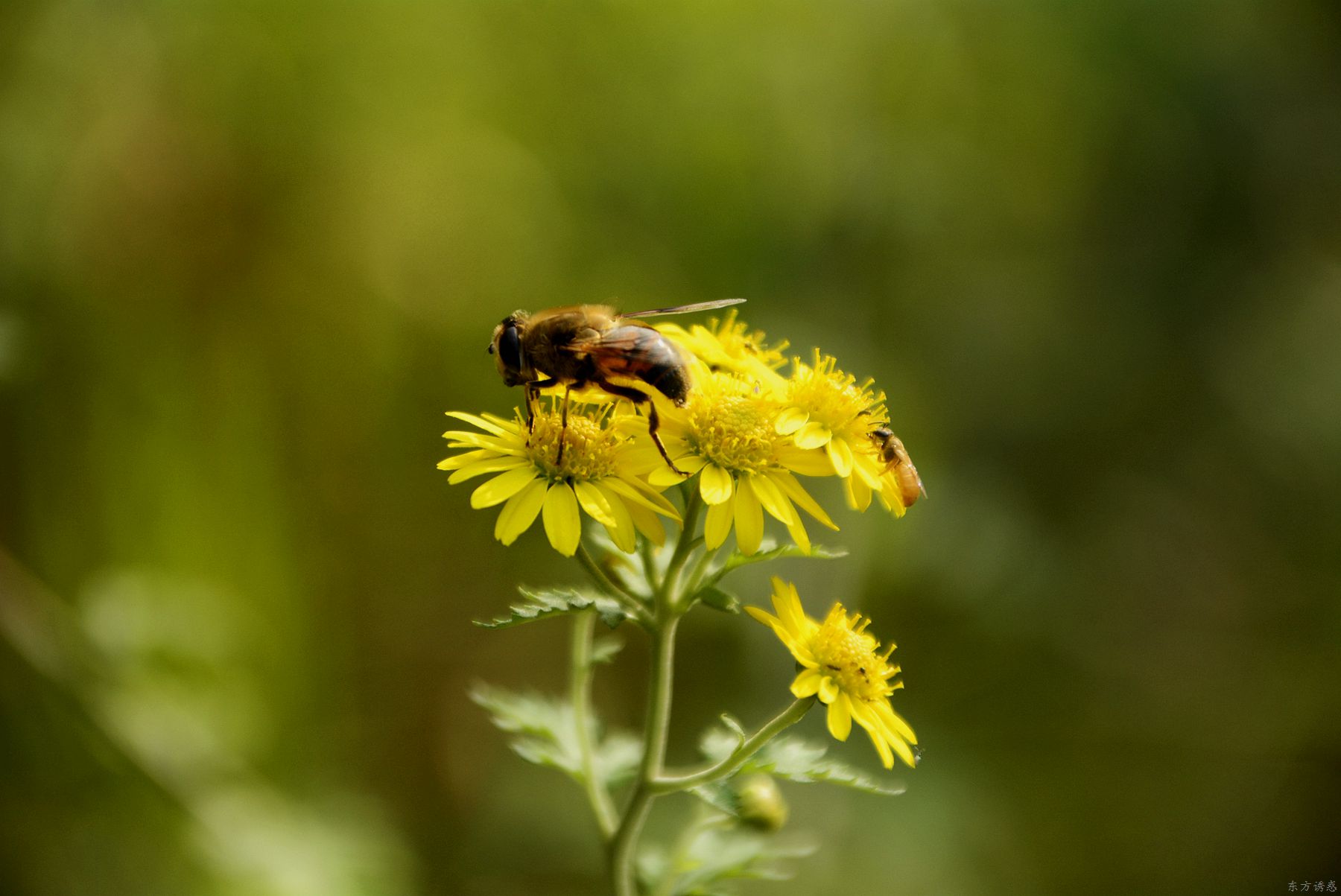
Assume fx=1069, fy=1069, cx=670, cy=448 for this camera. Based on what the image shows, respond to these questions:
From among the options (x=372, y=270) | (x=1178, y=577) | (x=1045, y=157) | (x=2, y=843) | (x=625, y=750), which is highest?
(x=1045, y=157)

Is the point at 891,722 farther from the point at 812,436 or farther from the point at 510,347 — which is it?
the point at 510,347

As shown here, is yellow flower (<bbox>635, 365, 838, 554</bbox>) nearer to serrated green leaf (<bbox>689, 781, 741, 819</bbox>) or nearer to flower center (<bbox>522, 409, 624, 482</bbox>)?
flower center (<bbox>522, 409, 624, 482</bbox>)

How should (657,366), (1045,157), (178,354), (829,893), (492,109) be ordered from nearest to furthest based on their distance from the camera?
(657,366)
(829,893)
(178,354)
(492,109)
(1045,157)

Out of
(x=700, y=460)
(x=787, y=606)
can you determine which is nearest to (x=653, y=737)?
(x=787, y=606)

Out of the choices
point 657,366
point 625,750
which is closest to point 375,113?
point 657,366

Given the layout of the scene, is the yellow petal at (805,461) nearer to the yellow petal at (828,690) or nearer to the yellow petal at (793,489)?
the yellow petal at (793,489)

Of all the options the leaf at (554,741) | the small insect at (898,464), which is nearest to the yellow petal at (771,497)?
the small insect at (898,464)

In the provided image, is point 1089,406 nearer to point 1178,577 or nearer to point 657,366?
point 1178,577

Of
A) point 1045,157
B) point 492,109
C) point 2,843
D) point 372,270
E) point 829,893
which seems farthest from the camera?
point 1045,157
